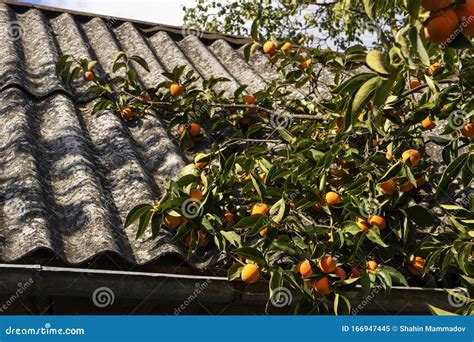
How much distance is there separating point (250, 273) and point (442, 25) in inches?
48.0

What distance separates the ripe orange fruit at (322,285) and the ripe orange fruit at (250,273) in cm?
24

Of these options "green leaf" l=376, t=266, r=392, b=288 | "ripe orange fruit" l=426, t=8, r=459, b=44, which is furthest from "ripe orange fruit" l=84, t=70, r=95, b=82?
"ripe orange fruit" l=426, t=8, r=459, b=44

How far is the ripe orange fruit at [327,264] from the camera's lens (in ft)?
8.14

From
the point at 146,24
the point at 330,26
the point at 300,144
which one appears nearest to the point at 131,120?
the point at 300,144

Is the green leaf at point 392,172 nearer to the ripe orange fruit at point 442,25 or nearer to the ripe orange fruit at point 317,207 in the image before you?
the ripe orange fruit at point 317,207

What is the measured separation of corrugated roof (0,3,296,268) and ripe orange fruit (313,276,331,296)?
43 centimetres

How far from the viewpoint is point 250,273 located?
2.37 meters

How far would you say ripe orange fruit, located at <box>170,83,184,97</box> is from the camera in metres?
3.83

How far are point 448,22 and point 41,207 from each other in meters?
1.69

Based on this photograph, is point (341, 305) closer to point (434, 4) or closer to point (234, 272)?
point (234, 272)

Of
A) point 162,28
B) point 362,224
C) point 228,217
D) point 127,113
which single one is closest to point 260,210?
point 228,217

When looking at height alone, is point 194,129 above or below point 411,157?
below


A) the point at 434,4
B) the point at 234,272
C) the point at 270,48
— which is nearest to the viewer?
the point at 434,4

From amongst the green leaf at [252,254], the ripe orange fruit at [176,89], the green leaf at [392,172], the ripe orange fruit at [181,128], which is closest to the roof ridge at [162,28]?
the ripe orange fruit at [176,89]
